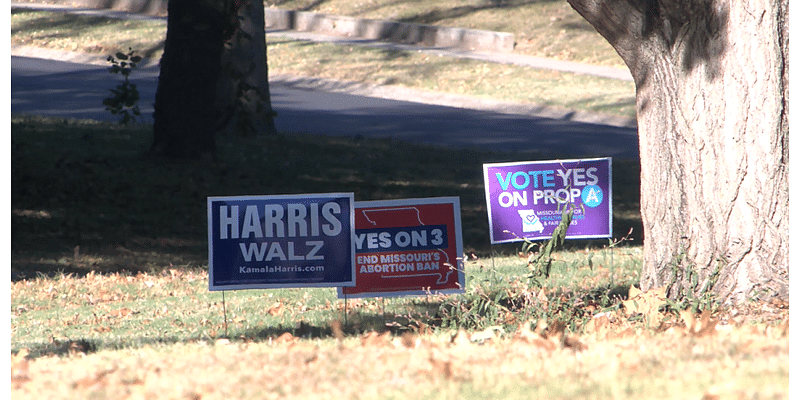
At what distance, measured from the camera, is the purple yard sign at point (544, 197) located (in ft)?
25.2

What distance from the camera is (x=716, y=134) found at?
548 cm

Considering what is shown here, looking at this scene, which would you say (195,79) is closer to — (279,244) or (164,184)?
(164,184)

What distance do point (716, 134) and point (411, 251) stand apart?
7.72ft

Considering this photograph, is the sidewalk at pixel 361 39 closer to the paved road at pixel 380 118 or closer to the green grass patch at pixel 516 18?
the green grass patch at pixel 516 18

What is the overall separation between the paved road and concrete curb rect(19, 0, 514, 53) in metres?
5.64

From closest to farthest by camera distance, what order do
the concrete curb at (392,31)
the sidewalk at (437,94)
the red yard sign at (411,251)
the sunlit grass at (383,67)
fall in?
Answer: the red yard sign at (411,251) → the sidewalk at (437,94) → the sunlit grass at (383,67) → the concrete curb at (392,31)

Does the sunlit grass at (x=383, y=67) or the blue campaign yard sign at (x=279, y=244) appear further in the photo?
the sunlit grass at (x=383, y=67)

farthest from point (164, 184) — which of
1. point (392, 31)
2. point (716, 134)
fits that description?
point (392, 31)

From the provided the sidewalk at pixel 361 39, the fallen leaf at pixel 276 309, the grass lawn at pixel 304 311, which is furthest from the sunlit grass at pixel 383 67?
the fallen leaf at pixel 276 309

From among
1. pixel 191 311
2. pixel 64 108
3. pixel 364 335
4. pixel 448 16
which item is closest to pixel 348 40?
pixel 448 16

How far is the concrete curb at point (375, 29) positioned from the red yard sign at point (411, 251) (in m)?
22.4

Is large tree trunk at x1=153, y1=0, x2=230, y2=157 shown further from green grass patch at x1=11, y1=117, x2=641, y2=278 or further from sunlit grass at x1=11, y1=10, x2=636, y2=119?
sunlit grass at x1=11, y1=10, x2=636, y2=119

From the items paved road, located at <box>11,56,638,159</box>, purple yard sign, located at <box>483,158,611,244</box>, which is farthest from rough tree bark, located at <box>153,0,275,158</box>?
purple yard sign, located at <box>483,158,611,244</box>
